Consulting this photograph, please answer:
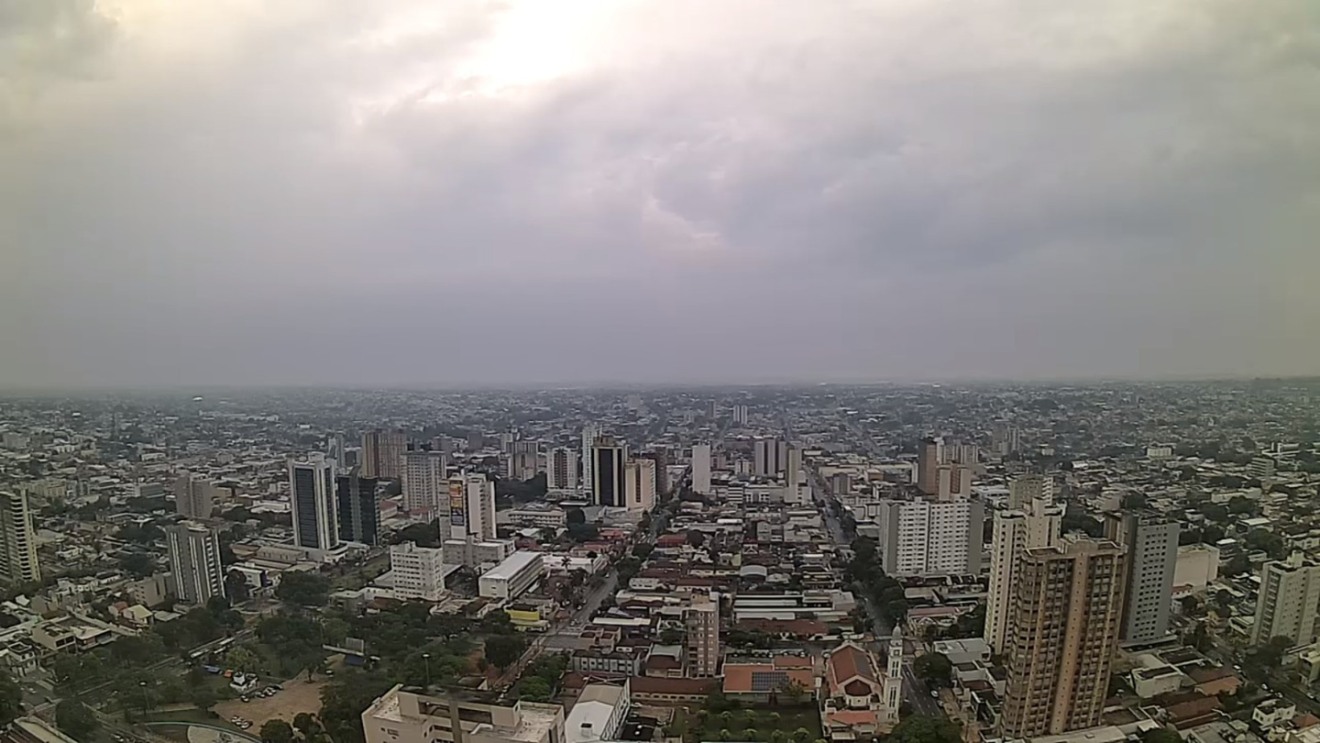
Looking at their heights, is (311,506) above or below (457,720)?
below

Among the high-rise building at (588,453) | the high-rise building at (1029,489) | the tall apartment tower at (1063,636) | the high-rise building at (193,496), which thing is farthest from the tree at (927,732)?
the high-rise building at (193,496)

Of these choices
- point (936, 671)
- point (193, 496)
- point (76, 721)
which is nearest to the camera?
point (76, 721)

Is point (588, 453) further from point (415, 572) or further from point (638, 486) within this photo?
point (415, 572)

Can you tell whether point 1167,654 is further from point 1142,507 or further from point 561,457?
point 561,457

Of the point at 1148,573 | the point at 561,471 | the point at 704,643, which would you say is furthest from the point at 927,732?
the point at 561,471

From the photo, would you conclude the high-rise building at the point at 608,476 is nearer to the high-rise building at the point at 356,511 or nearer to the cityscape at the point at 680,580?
the cityscape at the point at 680,580

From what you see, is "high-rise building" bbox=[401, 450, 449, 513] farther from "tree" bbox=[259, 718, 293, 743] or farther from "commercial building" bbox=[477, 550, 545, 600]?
"tree" bbox=[259, 718, 293, 743]

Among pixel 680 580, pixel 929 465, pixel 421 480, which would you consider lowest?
pixel 680 580

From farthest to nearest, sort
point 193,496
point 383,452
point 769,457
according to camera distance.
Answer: point 769,457, point 383,452, point 193,496
